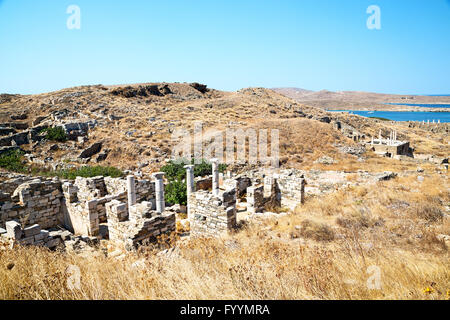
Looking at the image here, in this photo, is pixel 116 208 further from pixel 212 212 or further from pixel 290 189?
pixel 290 189

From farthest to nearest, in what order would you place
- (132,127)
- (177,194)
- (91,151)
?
(132,127) → (91,151) → (177,194)

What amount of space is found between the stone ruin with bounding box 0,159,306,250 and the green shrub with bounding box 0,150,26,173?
10.1 m

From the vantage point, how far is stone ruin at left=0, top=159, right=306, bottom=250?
7773 mm

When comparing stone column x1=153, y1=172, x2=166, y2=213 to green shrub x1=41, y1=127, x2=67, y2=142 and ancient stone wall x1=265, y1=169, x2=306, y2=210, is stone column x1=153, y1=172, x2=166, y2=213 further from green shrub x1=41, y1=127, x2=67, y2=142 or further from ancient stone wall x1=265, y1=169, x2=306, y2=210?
green shrub x1=41, y1=127, x2=67, y2=142

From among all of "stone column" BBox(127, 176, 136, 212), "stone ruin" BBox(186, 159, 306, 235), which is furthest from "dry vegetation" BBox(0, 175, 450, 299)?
"stone column" BBox(127, 176, 136, 212)

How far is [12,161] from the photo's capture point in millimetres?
22156

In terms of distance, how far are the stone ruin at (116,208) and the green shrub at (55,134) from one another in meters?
17.5

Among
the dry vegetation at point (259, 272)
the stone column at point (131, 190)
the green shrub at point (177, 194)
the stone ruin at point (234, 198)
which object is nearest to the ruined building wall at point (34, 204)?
the stone column at point (131, 190)

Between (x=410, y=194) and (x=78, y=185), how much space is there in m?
14.7

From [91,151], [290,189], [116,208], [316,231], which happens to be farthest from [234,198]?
[91,151]

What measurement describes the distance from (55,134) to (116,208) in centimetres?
2528

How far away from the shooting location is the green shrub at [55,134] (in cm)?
2833

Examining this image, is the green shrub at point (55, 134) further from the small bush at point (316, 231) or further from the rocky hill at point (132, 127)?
the small bush at point (316, 231)
